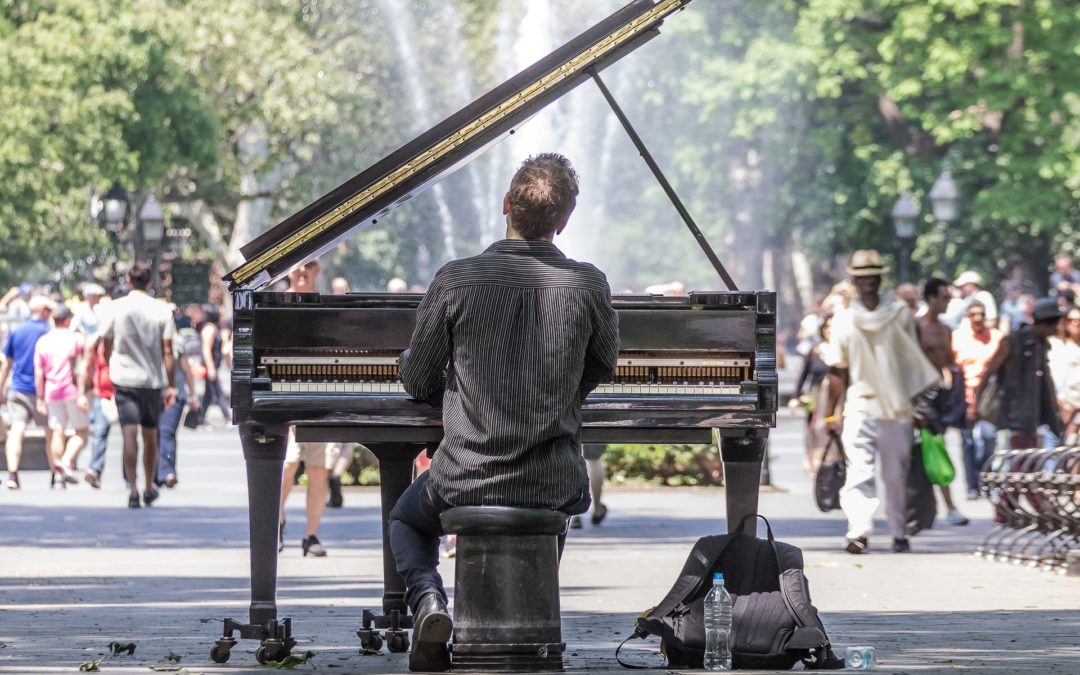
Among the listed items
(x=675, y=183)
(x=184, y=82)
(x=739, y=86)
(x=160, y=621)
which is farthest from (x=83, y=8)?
(x=160, y=621)

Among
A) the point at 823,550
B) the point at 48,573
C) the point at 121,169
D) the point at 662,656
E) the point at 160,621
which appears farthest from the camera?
the point at 121,169

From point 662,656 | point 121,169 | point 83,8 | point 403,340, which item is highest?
point 83,8

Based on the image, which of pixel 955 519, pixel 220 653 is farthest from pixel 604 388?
pixel 955 519

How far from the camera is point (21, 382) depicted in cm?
2322

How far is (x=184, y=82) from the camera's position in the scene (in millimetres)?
47500

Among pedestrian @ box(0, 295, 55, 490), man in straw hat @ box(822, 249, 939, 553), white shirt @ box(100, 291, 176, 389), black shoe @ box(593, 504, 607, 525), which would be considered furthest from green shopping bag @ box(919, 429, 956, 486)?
pedestrian @ box(0, 295, 55, 490)

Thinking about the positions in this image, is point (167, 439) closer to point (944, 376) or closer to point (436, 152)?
point (944, 376)

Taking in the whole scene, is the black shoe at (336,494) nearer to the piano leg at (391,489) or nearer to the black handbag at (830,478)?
the black handbag at (830,478)

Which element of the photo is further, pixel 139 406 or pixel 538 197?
pixel 139 406

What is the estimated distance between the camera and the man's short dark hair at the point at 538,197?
8062 mm

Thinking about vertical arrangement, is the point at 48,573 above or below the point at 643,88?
below

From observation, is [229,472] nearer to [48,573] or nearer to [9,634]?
[48,573]

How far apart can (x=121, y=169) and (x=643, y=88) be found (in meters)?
16.3

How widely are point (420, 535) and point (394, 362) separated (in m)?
1.04
